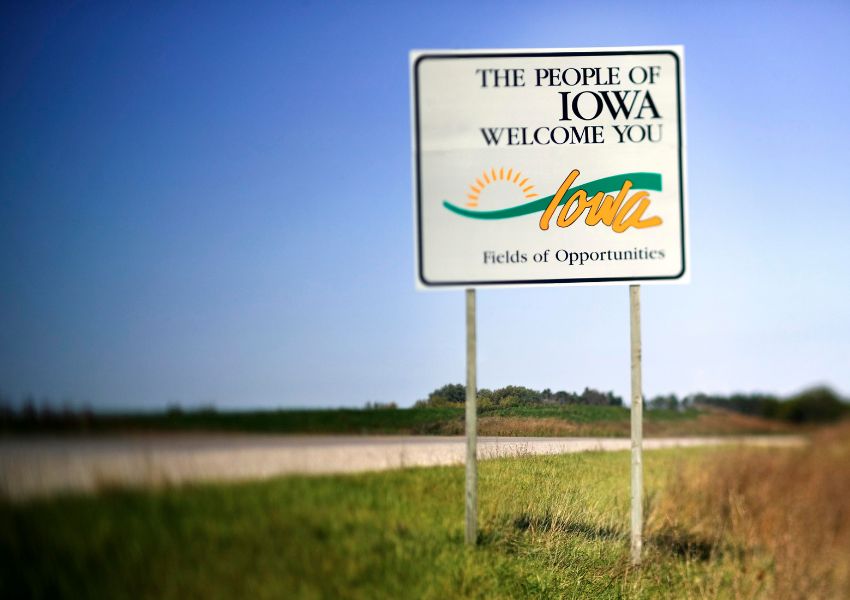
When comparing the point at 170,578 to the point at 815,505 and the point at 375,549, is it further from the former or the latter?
the point at 815,505

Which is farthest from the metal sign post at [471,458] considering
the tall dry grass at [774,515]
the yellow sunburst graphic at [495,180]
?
the tall dry grass at [774,515]

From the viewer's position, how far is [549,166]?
27.0 feet

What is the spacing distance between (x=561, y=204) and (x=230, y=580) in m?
4.55

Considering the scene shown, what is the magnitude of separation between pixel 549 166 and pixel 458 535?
3320 millimetres

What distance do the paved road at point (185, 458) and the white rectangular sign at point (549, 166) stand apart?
58.7 inches

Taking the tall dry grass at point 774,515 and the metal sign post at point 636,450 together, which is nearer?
the metal sign post at point 636,450

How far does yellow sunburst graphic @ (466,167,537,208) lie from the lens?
7816 mm

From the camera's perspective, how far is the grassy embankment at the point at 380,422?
5160mm

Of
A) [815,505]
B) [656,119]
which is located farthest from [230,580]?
[815,505]

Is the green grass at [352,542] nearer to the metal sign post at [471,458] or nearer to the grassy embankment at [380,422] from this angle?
the metal sign post at [471,458]

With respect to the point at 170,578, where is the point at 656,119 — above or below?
above

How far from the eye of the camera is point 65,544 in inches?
185

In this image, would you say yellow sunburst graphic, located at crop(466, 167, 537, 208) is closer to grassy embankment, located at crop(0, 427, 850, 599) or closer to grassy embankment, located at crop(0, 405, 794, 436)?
grassy embankment, located at crop(0, 405, 794, 436)

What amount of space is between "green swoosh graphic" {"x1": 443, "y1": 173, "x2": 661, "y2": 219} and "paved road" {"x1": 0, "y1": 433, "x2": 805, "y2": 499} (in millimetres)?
2035
